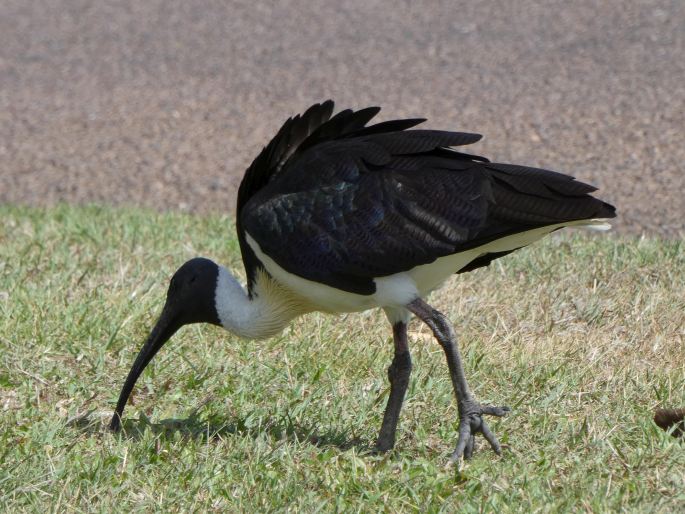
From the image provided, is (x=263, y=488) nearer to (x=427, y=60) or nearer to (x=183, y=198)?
(x=183, y=198)

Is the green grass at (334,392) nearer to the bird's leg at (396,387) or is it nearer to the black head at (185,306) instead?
the bird's leg at (396,387)

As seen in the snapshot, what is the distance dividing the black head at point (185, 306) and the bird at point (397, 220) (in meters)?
0.27

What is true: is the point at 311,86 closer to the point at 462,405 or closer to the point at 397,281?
→ the point at 397,281

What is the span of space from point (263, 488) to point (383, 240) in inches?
39.9

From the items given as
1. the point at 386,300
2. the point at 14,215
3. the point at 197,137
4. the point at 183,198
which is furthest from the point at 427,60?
the point at 386,300

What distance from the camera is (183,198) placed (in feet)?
30.9

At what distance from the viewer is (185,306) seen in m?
5.36

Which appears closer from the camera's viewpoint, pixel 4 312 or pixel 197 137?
pixel 4 312

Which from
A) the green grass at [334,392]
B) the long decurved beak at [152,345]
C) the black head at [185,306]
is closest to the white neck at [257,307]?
the black head at [185,306]

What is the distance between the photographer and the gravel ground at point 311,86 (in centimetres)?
957

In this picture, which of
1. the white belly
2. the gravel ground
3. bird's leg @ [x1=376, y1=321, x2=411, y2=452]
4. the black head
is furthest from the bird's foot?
the gravel ground

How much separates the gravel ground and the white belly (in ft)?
10.7

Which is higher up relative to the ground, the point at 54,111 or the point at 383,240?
the point at 383,240

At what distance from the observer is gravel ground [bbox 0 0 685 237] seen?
9.57 metres
